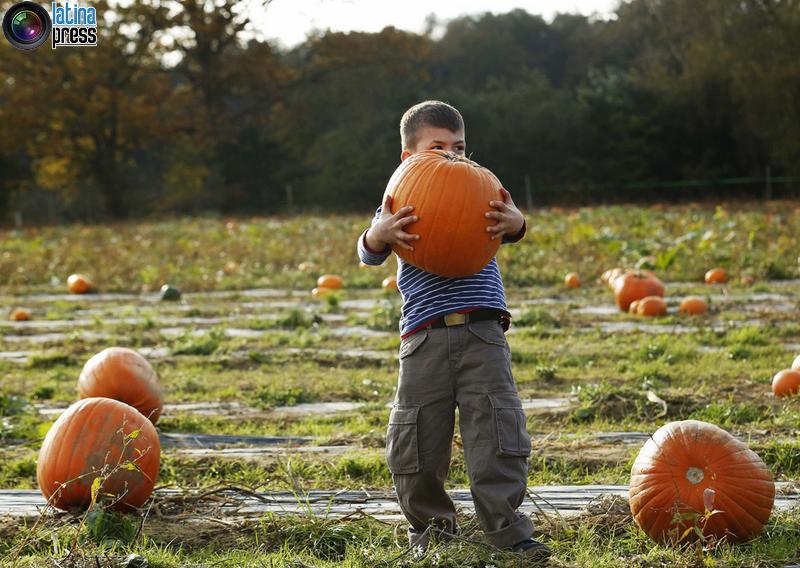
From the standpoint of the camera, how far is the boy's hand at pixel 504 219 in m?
3.11

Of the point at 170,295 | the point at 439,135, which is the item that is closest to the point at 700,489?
the point at 439,135

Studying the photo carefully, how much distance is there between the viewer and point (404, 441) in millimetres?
3115

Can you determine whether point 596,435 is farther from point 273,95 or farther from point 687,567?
point 273,95

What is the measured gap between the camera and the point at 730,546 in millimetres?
3041

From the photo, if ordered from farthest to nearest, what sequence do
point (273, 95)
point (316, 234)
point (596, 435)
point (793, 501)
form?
point (273, 95) → point (316, 234) → point (596, 435) → point (793, 501)

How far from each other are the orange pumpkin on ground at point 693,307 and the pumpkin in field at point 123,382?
15.6 ft

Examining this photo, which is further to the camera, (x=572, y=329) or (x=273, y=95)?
(x=273, y=95)

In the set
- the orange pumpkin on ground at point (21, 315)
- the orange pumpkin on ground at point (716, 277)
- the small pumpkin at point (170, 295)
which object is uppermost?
the orange pumpkin on ground at point (716, 277)

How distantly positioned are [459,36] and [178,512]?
41269 millimetres

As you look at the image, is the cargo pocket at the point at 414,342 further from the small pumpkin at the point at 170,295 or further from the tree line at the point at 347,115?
the tree line at the point at 347,115

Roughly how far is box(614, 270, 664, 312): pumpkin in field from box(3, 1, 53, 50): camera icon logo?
5.30 m

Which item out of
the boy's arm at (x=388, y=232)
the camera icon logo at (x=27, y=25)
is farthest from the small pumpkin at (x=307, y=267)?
the boy's arm at (x=388, y=232)

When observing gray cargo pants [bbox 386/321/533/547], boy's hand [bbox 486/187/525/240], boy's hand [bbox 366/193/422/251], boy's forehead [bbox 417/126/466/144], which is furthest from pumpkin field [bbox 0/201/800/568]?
boy's forehead [bbox 417/126/466/144]

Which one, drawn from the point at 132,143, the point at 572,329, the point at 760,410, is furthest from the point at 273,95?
the point at 760,410
